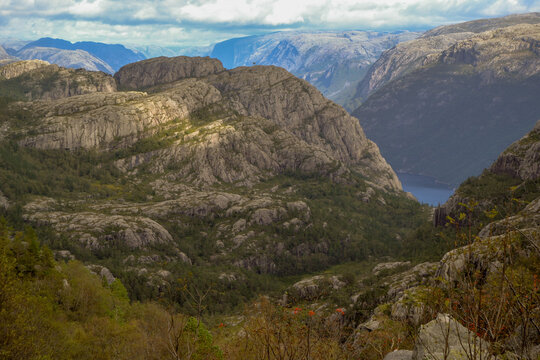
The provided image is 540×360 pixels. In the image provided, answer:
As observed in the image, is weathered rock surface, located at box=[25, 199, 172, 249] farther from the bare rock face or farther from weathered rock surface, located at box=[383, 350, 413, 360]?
weathered rock surface, located at box=[383, 350, 413, 360]

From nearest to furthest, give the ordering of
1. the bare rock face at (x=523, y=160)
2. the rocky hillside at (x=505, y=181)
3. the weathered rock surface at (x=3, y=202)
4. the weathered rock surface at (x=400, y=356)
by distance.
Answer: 1. the weathered rock surface at (x=400, y=356)
2. the rocky hillside at (x=505, y=181)
3. the bare rock face at (x=523, y=160)
4. the weathered rock surface at (x=3, y=202)

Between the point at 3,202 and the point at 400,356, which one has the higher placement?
the point at 400,356

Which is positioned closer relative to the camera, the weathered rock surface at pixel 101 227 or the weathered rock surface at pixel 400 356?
the weathered rock surface at pixel 400 356

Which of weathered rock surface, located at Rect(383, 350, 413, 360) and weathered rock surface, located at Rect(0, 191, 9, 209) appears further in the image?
weathered rock surface, located at Rect(0, 191, 9, 209)

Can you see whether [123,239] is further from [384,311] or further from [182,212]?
[384,311]

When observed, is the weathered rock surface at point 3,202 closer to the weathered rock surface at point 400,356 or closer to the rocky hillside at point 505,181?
the rocky hillside at point 505,181

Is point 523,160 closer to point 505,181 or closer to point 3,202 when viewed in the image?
point 505,181

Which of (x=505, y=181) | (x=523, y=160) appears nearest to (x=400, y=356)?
(x=523, y=160)

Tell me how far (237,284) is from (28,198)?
10704 centimetres

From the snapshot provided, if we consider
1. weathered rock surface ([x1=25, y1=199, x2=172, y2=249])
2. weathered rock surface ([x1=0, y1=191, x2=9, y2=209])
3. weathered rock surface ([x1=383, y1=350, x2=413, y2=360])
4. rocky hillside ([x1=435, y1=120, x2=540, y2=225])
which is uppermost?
weathered rock surface ([x1=383, y1=350, x2=413, y2=360])

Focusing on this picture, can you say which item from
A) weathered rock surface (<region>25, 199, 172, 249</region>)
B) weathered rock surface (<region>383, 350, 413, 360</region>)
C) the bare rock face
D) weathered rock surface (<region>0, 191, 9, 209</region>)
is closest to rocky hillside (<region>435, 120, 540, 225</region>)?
the bare rock face

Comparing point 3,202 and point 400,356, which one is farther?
point 3,202

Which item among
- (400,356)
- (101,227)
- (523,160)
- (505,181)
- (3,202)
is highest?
(400,356)

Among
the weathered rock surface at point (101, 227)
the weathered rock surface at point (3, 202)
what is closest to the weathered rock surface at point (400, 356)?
the weathered rock surface at point (101, 227)
